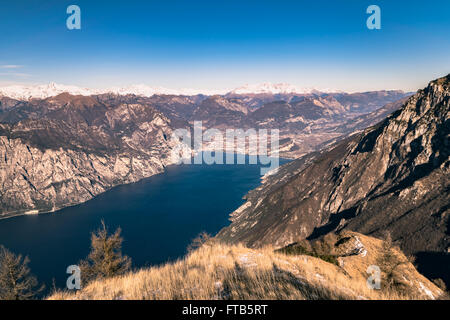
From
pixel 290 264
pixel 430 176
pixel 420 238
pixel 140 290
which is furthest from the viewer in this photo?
pixel 430 176

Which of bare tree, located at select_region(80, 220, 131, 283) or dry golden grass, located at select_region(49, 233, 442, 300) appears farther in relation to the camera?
bare tree, located at select_region(80, 220, 131, 283)

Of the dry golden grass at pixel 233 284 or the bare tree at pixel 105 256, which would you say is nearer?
the dry golden grass at pixel 233 284

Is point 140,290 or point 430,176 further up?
point 140,290

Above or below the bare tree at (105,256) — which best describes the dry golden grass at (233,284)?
above

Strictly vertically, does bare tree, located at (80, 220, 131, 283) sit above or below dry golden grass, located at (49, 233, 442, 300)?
below

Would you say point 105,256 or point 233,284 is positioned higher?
point 233,284

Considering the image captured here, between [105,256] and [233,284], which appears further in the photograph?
[105,256]
